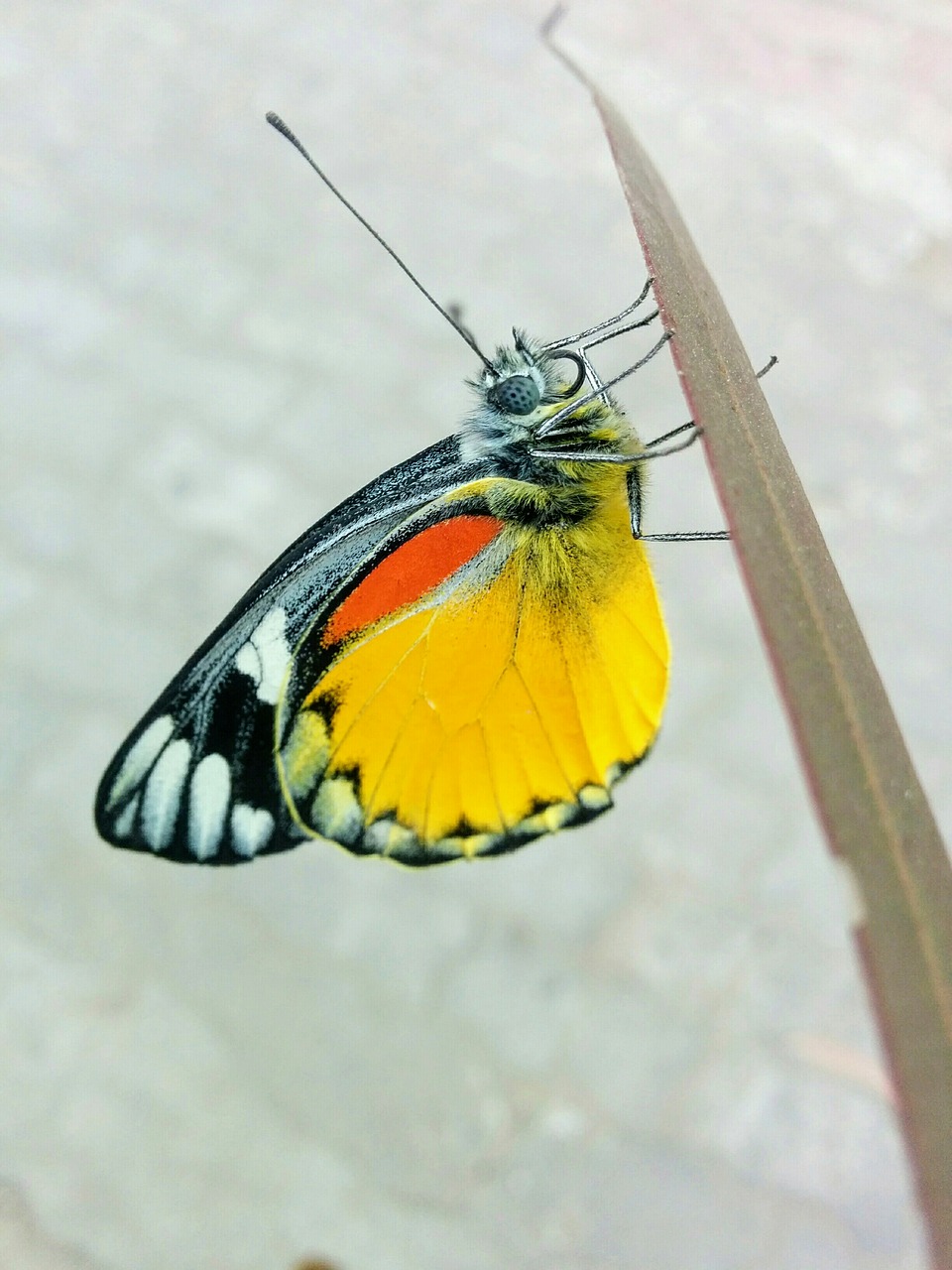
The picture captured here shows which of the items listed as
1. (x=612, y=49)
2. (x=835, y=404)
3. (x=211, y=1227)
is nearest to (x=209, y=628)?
(x=211, y=1227)

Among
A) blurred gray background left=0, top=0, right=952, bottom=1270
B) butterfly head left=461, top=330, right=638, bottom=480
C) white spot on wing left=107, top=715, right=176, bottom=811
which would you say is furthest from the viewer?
blurred gray background left=0, top=0, right=952, bottom=1270

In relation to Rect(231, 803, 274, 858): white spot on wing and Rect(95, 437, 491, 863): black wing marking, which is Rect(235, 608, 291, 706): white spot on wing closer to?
Rect(95, 437, 491, 863): black wing marking

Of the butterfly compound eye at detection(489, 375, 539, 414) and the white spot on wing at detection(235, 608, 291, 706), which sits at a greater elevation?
the butterfly compound eye at detection(489, 375, 539, 414)

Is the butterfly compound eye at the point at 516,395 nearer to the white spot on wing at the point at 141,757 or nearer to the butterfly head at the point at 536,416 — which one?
the butterfly head at the point at 536,416

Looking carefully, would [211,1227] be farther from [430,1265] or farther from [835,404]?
[835,404]

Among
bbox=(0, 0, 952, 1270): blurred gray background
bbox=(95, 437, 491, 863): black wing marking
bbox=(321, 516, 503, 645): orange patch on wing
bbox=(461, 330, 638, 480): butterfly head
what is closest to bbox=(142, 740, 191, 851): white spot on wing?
bbox=(95, 437, 491, 863): black wing marking

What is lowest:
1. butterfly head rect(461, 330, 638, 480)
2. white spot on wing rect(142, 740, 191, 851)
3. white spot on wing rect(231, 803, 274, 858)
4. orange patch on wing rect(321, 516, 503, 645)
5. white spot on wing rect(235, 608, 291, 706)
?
white spot on wing rect(231, 803, 274, 858)

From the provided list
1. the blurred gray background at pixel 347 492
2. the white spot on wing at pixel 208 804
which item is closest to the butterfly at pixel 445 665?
the white spot on wing at pixel 208 804
